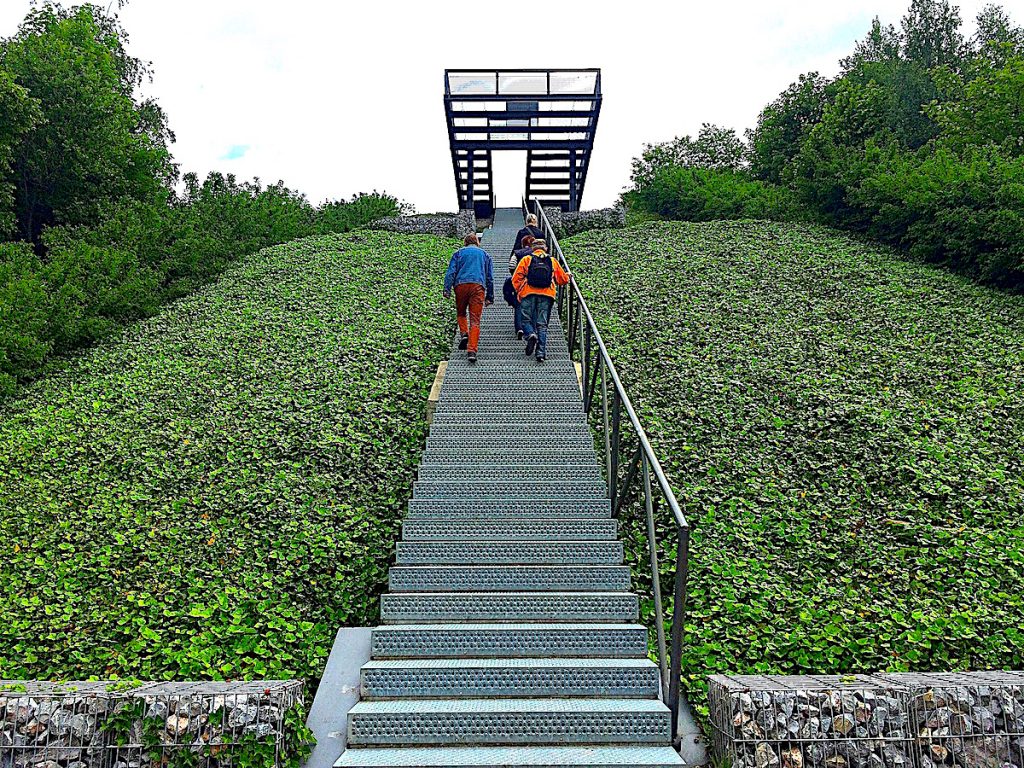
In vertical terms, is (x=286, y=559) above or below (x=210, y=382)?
below

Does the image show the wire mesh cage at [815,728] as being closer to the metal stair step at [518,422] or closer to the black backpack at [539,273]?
the metal stair step at [518,422]

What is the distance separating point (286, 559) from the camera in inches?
210

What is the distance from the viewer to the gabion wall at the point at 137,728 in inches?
132

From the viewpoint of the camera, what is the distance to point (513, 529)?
5309 mm

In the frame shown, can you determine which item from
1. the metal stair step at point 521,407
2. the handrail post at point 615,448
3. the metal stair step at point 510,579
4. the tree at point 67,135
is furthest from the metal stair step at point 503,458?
the tree at point 67,135

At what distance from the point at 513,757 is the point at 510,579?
135cm

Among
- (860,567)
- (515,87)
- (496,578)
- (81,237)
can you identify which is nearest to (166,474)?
(496,578)

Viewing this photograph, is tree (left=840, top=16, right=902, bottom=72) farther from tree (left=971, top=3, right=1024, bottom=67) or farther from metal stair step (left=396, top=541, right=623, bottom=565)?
metal stair step (left=396, top=541, right=623, bottom=565)

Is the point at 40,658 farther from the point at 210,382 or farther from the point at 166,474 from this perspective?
the point at 210,382

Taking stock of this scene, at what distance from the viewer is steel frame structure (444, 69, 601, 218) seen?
17938mm

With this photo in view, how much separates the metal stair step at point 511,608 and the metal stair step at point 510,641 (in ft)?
0.60

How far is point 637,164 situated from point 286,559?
56.3 ft

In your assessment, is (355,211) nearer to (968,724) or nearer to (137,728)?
(137,728)

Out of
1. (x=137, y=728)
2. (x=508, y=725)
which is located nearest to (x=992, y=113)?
(x=508, y=725)
